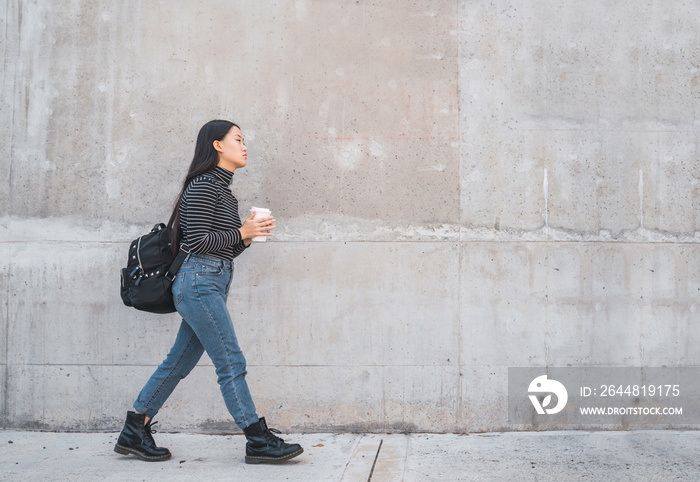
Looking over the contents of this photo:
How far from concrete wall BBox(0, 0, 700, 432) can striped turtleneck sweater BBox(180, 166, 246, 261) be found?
80cm

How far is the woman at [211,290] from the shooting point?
3.26 m

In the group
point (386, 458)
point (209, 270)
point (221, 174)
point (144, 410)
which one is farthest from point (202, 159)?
point (386, 458)

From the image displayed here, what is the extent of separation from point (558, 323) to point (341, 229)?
1568mm

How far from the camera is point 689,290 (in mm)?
4090

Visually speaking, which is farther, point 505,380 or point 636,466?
point 505,380

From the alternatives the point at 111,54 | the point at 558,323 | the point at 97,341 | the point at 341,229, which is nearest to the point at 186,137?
the point at 111,54

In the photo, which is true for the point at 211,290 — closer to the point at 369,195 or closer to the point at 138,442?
the point at 138,442

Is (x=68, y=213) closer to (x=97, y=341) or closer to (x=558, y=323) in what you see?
(x=97, y=341)

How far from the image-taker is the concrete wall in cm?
410

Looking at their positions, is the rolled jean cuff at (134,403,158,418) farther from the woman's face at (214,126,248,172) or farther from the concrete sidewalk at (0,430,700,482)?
the woman's face at (214,126,248,172)

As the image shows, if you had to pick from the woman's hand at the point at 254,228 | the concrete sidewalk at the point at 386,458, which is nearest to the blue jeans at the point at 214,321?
the woman's hand at the point at 254,228

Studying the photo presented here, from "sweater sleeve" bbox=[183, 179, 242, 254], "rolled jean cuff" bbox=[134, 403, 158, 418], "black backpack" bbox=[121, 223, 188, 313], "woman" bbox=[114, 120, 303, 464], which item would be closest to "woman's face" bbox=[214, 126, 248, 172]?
"woman" bbox=[114, 120, 303, 464]

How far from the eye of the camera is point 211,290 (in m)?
3.29

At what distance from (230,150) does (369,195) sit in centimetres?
108
